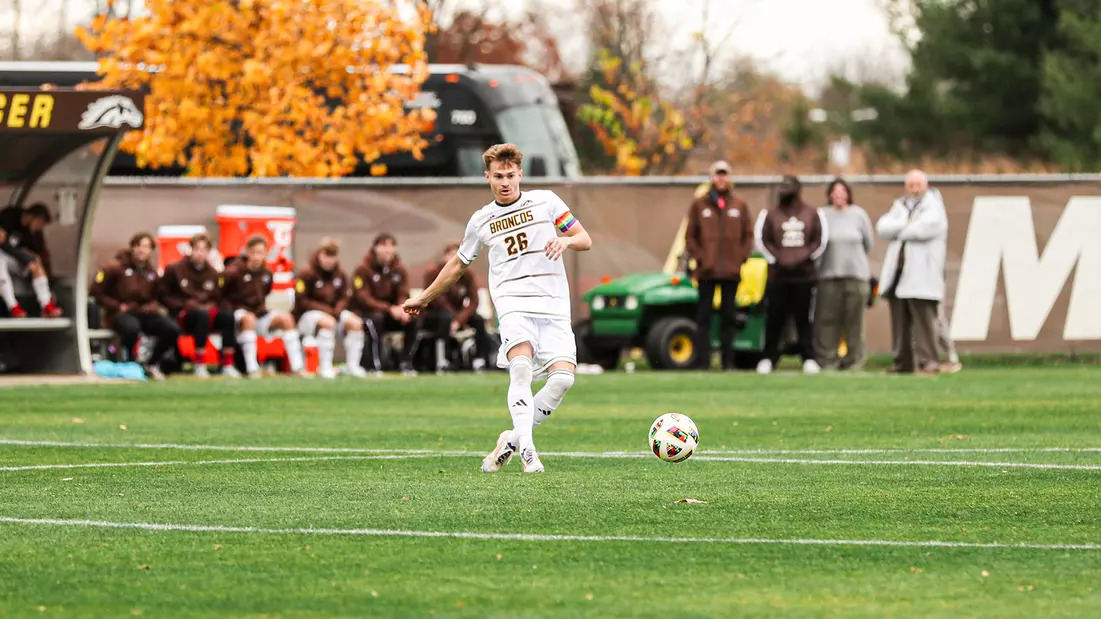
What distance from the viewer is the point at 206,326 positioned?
2109 centimetres

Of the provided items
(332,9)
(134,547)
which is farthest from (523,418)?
(332,9)

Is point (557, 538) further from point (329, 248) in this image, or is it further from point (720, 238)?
point (329, 248)

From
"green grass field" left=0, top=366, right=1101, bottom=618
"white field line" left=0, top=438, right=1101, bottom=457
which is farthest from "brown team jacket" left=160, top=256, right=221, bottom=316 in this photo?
"white field line" left=0, top=438, right=1101, bottom=457

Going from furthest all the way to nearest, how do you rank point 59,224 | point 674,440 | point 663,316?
point 663,316 < point 59,224 < point 674,440

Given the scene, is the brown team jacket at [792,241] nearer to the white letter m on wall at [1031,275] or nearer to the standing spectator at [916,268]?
the standing spectator at [916,268]

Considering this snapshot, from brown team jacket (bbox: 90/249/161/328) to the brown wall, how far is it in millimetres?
2750

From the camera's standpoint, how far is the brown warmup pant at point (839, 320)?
2170 cm

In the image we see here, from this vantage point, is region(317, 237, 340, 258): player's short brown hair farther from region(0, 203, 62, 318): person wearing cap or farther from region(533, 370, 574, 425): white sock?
region(533, 370, 574, 425): white sock

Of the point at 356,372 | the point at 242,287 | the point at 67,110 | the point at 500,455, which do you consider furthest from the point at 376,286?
the point at 500,455

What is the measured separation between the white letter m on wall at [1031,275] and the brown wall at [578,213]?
0.30 feet

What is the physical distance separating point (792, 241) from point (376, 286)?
15.7ft

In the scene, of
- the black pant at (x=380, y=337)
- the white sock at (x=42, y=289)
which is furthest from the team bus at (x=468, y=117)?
the white sock at (x=42, y=289)

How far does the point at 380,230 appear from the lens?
2414 cm

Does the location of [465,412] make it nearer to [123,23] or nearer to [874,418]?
[874,418]
